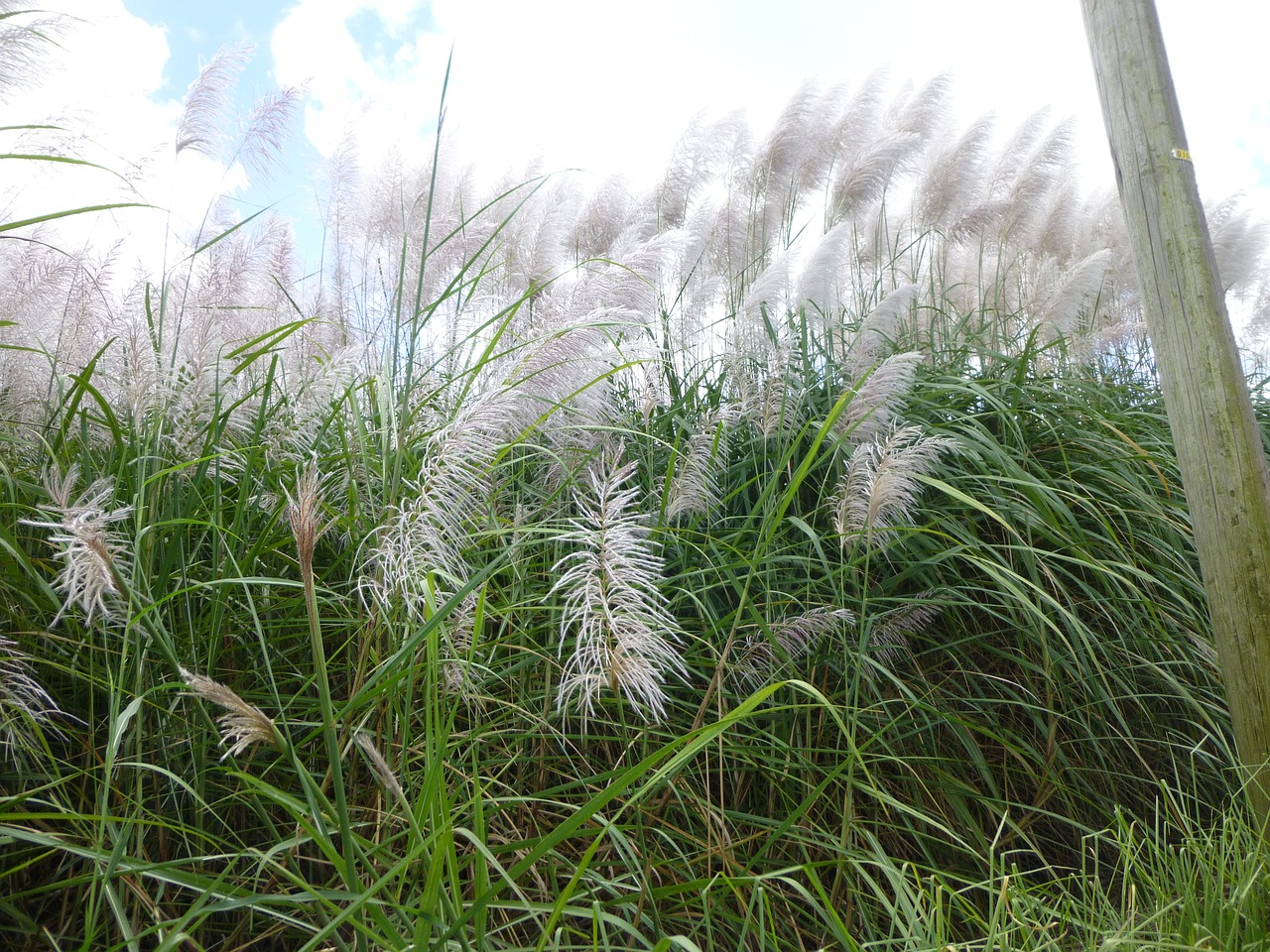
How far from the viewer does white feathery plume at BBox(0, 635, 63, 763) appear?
1.43 metres

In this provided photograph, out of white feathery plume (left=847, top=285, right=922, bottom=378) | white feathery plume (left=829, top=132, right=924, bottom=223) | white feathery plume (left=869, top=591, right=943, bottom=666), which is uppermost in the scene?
white feathery plume (left=829, top=132, right=924, bottom=223)

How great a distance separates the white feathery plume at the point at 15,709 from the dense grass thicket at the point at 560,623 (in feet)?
0.05

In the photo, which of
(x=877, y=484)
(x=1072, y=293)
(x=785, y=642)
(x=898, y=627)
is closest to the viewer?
(x=877, y=484)

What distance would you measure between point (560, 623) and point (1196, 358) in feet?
5.70

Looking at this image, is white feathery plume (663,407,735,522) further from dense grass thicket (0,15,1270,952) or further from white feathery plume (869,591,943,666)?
white feathery plume (869,591,943,666)

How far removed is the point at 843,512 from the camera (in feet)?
5.73

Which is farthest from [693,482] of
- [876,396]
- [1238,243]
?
[1238,243]

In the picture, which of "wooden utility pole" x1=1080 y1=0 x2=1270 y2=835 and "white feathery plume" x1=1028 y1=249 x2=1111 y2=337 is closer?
"wooden utility pole" x1=1080 y1=0 x2=1270 y2=835

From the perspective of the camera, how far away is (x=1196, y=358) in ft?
7.30

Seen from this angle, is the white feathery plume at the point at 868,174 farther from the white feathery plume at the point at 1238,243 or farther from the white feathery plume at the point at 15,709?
the white feathery plume at the point at 15,709

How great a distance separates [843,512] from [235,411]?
4.32 feet

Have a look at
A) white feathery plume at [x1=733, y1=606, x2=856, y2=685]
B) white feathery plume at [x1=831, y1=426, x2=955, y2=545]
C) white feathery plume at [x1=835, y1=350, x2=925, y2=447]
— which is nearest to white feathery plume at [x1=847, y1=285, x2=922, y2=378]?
white feathery plume at [x1=835, y1=350, x2=925, y2=447]

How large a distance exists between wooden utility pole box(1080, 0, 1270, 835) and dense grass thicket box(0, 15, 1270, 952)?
0.20 meters

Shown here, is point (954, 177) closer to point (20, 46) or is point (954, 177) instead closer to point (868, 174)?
point (868, 174)
